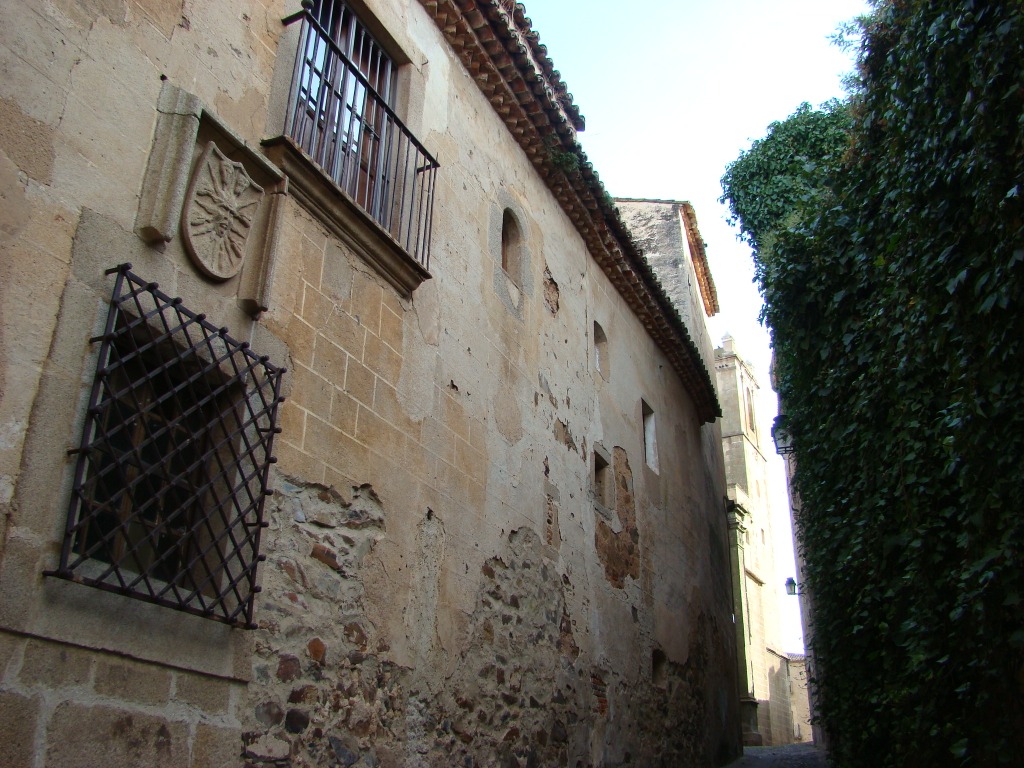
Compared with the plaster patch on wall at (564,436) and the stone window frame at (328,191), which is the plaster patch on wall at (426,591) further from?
the plaster patch on wall at (564,436)

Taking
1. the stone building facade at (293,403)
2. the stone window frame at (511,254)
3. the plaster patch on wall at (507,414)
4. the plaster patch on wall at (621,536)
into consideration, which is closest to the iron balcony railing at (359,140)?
the stone building facade at (293,403)

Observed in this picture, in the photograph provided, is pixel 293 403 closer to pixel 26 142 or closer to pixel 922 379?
pixel 26 142

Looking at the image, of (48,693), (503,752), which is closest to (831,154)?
(503,752)

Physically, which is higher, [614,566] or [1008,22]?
[1008,22]

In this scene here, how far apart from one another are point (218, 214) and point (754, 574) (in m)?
24.4

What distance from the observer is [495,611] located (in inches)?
271

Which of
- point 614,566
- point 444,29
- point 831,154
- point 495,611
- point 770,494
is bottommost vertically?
point 495,611

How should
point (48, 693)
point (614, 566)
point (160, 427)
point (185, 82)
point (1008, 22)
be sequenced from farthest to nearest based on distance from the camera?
point (614, 566) < point (1008, 22) < point (185, 82) < point (160, 427) < point (48, 693)

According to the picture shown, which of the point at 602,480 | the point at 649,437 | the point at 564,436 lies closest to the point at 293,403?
the point at 564,436

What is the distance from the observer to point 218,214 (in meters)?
4.70

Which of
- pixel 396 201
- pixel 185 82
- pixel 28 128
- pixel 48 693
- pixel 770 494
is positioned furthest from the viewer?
pixel 770 494

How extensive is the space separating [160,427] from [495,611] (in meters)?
3.29

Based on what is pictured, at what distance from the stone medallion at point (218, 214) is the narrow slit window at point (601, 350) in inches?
245

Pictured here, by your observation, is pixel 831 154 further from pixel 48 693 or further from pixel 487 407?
pixel 48 693
